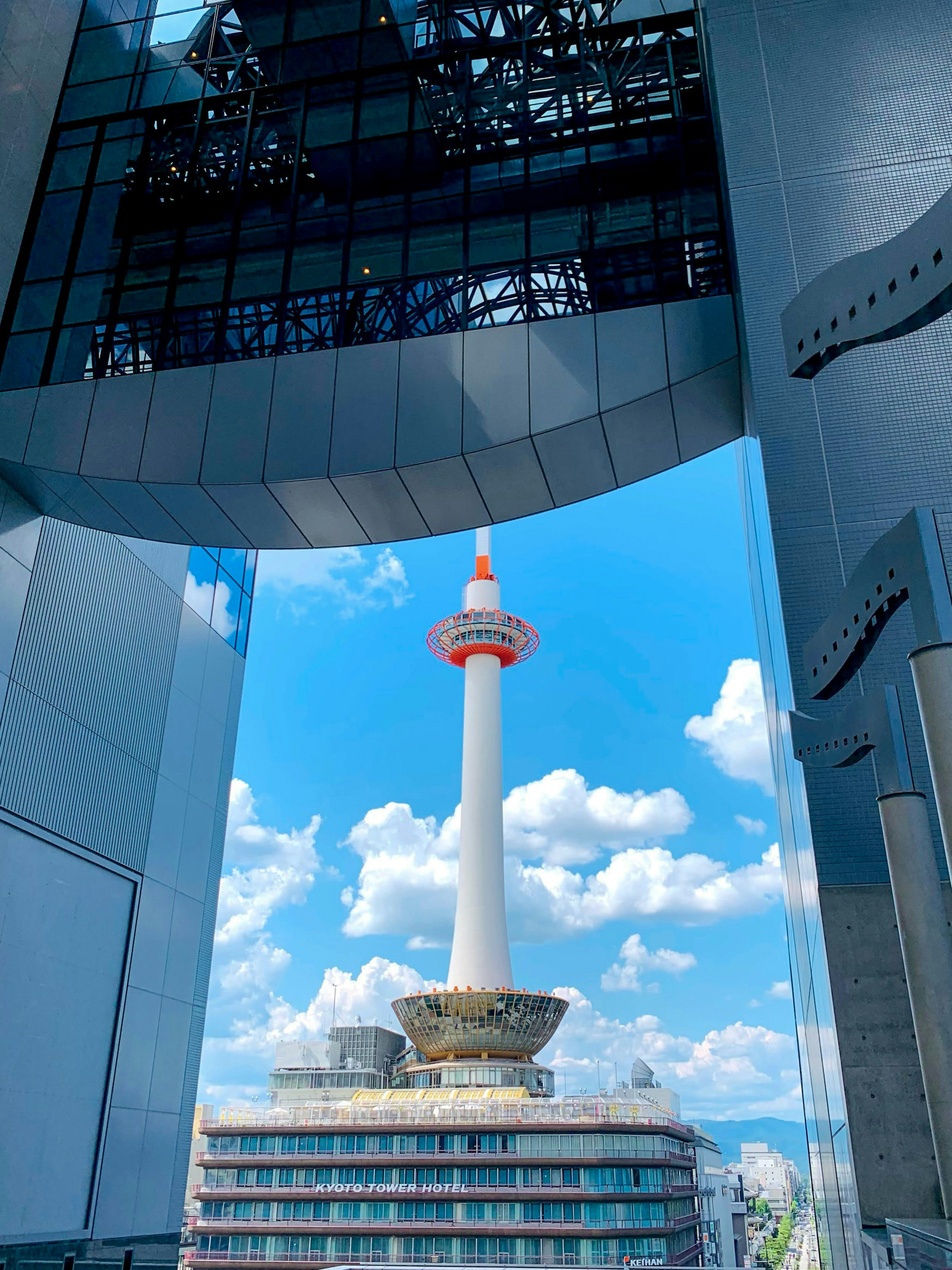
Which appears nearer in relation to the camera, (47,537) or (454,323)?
(454,323)

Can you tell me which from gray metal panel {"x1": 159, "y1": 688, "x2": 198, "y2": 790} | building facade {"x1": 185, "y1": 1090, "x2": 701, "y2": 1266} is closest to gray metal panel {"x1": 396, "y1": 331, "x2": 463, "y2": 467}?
gray metal panel {"x1": 159, "y1": 688, "x2": 198, "y2": 790}

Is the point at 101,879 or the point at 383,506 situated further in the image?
the point at 101,879

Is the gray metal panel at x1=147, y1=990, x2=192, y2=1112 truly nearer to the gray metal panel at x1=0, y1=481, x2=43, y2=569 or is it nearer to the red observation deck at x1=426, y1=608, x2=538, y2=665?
the gray metal panel at x1=0, y1=481, x2=43, y2=569

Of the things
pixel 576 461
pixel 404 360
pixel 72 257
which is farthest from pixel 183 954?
pixel 72 257

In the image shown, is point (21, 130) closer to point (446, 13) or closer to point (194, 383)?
point (194, 383)

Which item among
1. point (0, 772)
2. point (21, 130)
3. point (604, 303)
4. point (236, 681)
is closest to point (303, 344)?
point (604, 303)

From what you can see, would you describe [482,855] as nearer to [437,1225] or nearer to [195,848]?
[437,1225]

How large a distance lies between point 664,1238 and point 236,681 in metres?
50.8

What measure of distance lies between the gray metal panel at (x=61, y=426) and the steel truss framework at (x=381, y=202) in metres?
0.32

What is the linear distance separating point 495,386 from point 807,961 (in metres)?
5.75

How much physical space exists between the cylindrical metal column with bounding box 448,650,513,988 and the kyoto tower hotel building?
0.81 m

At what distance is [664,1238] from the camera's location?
2084 inches

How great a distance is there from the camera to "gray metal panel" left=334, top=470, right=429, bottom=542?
30.9ft

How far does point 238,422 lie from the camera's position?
9.84 m
